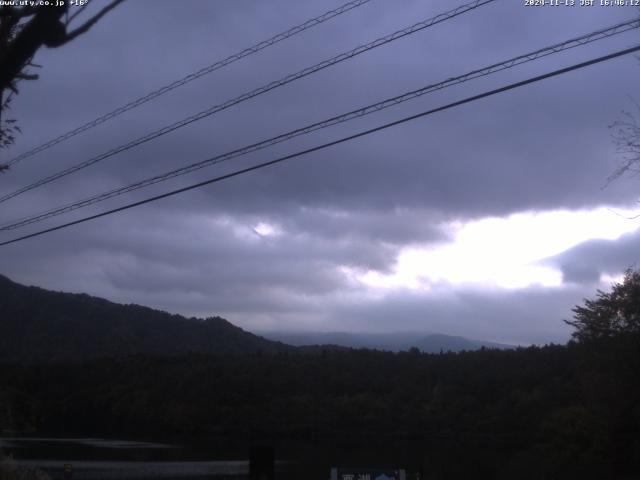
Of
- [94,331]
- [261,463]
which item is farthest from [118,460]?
[94,331]

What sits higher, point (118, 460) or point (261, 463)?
point (261, 463)

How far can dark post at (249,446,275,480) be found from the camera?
10.8 metres

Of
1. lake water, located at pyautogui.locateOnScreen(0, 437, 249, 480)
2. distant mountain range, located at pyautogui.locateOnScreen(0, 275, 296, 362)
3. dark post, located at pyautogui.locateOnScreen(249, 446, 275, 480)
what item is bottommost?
lake water, located at pyautogui.locateOnScreen(0, 437, 249, 480)

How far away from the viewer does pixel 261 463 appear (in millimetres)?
10773

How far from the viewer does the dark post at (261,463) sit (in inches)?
424

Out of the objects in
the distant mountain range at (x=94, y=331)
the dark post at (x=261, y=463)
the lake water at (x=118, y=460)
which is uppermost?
the distant mountain range at (x=94, y=331)

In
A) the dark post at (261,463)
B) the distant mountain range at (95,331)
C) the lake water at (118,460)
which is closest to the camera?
the dark post at (261,463)

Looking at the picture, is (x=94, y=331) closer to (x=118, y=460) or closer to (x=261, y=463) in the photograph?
(x=118, y=460)

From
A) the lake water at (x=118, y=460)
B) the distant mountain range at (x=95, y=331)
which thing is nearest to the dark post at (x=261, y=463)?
the lake water at (x=118, y=460)

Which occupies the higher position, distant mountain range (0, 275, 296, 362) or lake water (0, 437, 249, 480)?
distant mountain range (0, 275, 296, 362)

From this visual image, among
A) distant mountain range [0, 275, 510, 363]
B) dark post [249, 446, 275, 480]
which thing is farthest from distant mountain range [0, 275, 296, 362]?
dark post [249, 446, 275, 480]

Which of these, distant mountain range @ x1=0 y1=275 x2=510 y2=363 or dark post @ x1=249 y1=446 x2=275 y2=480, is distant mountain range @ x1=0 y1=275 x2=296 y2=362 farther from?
dark post @ x1=249 y1=446 x2=275 y2=480

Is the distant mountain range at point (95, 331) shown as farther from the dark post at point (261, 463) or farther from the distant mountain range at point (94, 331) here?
the dark post at point (261, 463)

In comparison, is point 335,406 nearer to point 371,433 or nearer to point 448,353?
point 371,433
